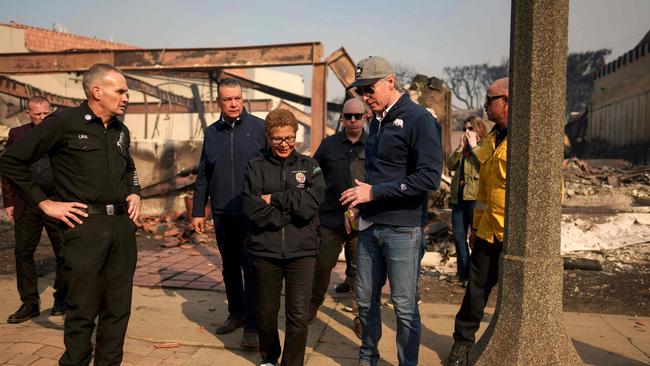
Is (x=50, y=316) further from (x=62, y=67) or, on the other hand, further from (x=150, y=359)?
(x=62, y=67)

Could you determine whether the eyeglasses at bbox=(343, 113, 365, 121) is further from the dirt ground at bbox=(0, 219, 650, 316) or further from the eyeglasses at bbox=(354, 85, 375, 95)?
the dirt ground at bbox=(0, 219, 650, 316)

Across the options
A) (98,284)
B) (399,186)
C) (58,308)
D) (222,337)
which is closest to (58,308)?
(58,308)

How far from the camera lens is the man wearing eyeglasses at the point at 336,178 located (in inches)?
170

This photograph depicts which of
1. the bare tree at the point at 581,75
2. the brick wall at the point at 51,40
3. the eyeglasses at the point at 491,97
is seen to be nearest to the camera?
the eyeglasses at the point at 491,97

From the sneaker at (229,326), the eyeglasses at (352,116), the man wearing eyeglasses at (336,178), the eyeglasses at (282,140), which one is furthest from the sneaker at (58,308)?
the eyeglasses at (352,116)

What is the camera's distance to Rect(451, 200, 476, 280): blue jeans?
5.61m

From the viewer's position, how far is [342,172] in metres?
4.43

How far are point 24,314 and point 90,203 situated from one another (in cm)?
214

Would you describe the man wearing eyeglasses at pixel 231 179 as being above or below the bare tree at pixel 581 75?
below

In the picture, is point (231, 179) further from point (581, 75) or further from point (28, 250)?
A: point (581, 75)

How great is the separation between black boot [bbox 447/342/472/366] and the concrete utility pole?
1.01 metres

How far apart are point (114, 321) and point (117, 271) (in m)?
0.32

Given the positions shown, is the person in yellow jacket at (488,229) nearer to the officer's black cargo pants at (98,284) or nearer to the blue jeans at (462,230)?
the blue jeans at (462,230)

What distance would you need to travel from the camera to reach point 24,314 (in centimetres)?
438
